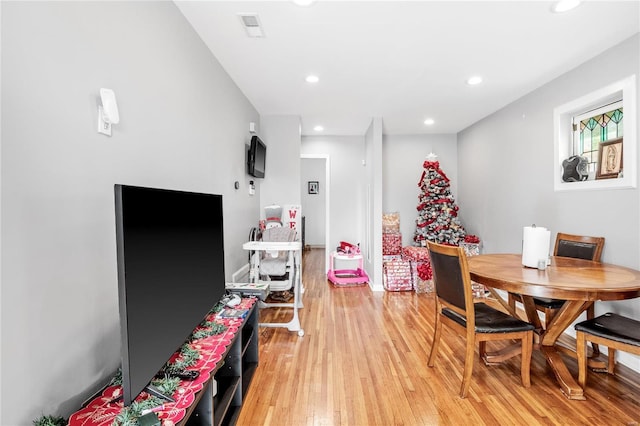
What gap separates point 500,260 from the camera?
105 inches

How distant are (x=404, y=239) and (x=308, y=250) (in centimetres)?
367

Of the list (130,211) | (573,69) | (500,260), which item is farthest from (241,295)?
(573,69)

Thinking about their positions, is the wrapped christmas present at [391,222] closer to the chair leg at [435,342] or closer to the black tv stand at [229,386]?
the chair leg at [435,342]

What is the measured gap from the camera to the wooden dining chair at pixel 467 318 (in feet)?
6.82

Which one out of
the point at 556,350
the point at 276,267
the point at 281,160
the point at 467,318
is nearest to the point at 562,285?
the point at 467,318

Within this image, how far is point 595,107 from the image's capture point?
2875mm

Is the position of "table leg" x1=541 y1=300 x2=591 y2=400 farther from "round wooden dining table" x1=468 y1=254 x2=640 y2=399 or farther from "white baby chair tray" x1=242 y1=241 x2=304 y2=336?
"white baby chair tray" x1=242 y1=241 x2=304 y2=336

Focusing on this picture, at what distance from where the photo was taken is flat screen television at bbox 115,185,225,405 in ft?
3.15

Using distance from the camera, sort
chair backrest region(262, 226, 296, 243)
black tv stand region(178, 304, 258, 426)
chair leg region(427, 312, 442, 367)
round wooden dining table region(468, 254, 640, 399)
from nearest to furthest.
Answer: black tv stand region(178, 304, 258, 426) → round wooden dining table region(468, 254, 640, 399) → chair leg region(427, 312, 442, 367) → chair backrest region(262, 226, 296, 243)

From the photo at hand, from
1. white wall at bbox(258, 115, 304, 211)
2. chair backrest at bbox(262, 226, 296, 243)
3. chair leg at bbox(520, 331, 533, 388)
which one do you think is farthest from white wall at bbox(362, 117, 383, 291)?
chair leg at bbox(520, 331, 533, 388)

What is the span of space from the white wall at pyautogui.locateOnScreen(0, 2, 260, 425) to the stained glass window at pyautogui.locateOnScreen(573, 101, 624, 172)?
3.64 metres

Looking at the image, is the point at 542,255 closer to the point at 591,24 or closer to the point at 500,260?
the point at 500,260

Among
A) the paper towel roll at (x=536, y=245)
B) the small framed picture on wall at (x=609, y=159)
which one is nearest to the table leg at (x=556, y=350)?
the paper towel roll at (x=536, y=245)

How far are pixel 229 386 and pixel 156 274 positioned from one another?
1.08 metres
